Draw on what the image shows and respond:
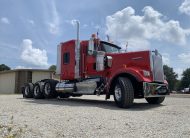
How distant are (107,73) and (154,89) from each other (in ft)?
7.37

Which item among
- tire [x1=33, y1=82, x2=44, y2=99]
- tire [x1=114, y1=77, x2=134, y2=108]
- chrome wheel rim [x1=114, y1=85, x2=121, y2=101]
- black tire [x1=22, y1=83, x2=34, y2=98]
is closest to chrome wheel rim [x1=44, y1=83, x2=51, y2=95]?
tire [x1=33, y1=82, x2=44, y2=99]

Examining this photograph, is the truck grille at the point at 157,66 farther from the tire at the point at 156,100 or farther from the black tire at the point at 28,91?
the black tire at the point at 28,91

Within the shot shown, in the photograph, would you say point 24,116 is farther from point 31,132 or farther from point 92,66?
point 92,66

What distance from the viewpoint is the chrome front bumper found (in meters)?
9.60

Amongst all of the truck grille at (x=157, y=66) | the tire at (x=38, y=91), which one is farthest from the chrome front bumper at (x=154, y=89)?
the tire at (x=38, y=91)

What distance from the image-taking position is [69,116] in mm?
7195

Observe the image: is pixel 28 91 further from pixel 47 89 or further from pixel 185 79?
pixel 185 79

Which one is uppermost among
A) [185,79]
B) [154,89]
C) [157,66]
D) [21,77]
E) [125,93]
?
[185,79]

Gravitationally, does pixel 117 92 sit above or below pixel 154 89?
below

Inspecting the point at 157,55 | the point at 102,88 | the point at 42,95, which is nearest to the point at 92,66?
the point at 102,88

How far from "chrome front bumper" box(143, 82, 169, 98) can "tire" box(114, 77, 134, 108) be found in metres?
0.47

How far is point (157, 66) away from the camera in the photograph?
34.6ft

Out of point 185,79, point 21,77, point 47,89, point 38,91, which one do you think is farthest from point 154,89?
point 185,79

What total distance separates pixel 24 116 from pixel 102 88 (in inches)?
184
